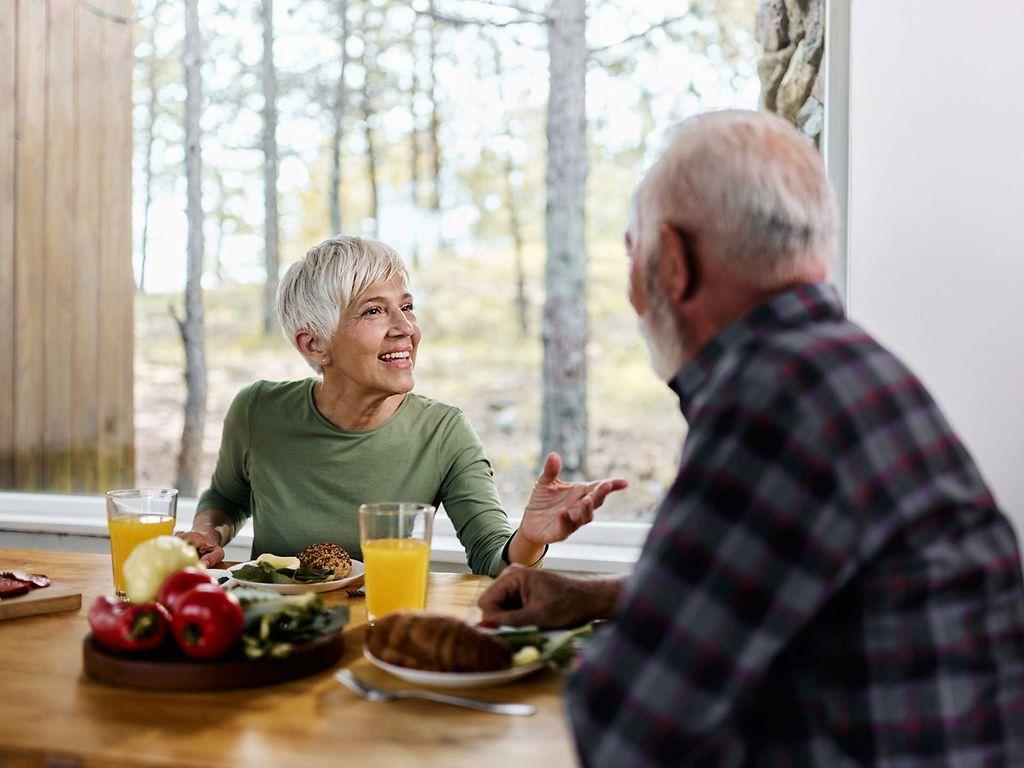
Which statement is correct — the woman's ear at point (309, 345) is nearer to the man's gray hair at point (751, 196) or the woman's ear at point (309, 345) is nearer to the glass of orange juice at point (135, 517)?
the glass of orange juice at point (135, 517)

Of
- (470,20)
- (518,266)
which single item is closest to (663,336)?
(470,20)

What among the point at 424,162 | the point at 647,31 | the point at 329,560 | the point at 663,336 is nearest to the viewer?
the point at 663,336

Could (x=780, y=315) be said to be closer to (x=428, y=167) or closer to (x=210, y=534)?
(x=210, y=534)

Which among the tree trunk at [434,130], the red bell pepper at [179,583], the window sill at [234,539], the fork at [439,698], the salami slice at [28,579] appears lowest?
the window sill at [234,539]

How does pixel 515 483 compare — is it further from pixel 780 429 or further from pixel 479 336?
pixel 780 429

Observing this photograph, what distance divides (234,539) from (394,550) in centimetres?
164

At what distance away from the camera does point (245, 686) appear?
1.21m

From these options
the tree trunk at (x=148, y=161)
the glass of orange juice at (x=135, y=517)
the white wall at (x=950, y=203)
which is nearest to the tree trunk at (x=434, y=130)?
the tree trunk at (x=148, y=161)

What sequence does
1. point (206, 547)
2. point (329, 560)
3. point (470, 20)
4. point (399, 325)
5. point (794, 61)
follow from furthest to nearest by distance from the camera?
1. point (470, 20)
2. point (794, 61)
3. point (399, 325)
4. point (206, 547)
5. point (329, 560)

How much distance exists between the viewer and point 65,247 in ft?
10.8

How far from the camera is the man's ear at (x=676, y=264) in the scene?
1.02m

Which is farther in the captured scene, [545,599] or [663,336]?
[545,599]

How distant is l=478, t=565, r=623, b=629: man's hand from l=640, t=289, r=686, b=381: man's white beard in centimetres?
39

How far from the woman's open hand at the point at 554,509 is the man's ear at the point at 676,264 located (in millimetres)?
665
